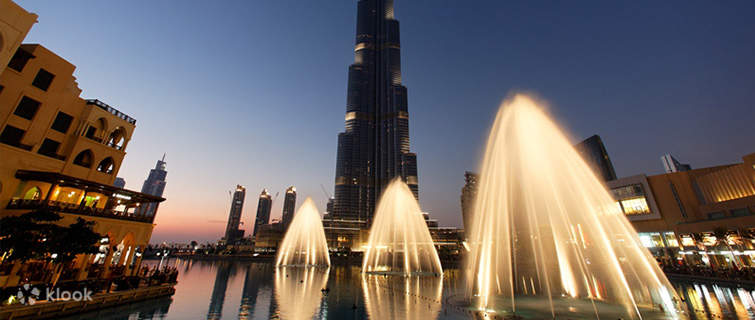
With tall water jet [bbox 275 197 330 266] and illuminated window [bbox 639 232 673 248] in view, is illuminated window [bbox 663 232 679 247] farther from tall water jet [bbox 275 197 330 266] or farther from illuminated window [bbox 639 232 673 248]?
tall water jet [bbox 275 197 330 266]

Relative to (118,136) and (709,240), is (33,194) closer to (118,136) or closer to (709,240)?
(118,136)

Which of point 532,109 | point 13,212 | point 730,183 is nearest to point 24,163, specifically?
point 13,212

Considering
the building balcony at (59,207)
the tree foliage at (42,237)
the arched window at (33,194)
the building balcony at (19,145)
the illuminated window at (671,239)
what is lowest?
the tree foliage at (42,237)

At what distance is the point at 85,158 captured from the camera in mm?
34094

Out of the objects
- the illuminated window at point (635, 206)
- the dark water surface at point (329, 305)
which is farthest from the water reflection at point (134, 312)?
A: the illuminated window at point (635, 206)

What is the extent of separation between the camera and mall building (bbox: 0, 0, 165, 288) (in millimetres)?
25234

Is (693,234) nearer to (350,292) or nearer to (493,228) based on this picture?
(493,228)

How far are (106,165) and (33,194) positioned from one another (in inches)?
348

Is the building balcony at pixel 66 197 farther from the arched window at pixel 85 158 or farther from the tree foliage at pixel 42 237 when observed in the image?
the arched window at pixel 85 158

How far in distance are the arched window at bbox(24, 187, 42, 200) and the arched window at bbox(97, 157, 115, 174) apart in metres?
7.91

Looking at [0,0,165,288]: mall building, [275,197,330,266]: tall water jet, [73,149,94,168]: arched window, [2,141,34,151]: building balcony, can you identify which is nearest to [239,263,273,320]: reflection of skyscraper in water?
[0,0,165,288]: mall building

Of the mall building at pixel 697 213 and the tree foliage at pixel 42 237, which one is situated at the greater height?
the mall building at pixel 697 213

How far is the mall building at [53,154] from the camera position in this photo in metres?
25.2

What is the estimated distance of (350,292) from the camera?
37844 mm
